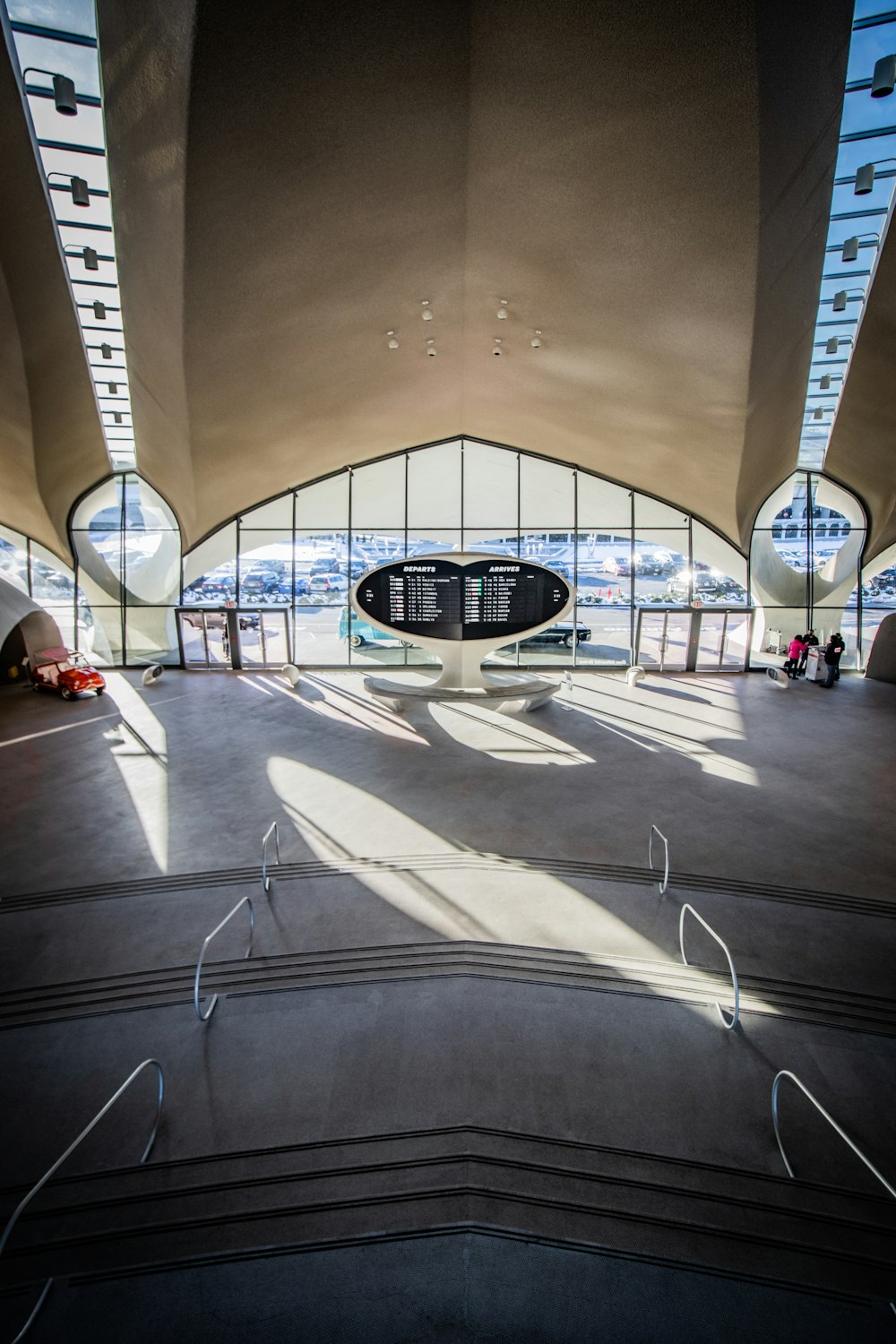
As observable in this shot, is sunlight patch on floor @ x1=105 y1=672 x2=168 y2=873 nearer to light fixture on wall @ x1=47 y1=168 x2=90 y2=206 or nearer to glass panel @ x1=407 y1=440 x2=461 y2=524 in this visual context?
light fixture on wall @ x1=47 y1=168 x2=90 y2=206

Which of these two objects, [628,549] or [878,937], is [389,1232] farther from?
[628,549]

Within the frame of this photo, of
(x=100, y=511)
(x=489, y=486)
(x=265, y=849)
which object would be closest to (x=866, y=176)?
(x=265, y=849)

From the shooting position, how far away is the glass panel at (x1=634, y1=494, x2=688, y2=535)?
70.3ft

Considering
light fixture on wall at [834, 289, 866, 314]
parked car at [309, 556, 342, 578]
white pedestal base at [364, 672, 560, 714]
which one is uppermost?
light fixture on wall at [834, 289, 866, 314]

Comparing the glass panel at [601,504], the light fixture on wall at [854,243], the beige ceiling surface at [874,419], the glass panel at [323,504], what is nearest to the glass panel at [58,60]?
the light fixture on wall at [854,243]

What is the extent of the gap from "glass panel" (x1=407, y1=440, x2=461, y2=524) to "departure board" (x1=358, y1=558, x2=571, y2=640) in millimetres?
5511

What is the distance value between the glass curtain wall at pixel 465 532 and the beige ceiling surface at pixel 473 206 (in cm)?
446

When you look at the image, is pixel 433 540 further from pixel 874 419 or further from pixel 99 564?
pixel 874 419

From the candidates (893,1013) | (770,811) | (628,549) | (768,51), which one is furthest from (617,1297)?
(628,549)

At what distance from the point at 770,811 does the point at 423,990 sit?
21.3ft

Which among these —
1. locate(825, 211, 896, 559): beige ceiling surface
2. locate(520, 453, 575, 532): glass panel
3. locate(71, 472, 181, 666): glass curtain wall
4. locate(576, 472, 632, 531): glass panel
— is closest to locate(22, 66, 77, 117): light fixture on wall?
locate(825, 211, 896, 559): beige ceiling surface

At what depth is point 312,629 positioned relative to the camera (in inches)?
973

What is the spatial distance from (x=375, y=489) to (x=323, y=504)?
1.76m

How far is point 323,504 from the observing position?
2169 centimetres
